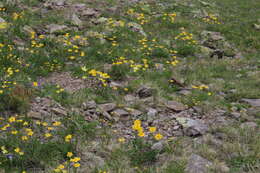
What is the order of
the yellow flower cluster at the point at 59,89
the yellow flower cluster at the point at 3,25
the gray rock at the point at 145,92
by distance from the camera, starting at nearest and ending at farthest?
the yellow flower cluster at the point at 59,89, the gray rock at the point at 145,92, the yellow flower cluster at the point at 3,25

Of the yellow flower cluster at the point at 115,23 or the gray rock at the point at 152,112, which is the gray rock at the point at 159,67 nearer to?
the gray rock at the point at 152,112

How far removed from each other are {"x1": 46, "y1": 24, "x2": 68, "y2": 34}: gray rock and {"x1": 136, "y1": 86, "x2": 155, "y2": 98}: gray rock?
3385 millimetres

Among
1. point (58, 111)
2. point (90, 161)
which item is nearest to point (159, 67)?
point (58, 111)

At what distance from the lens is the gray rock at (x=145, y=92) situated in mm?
6203

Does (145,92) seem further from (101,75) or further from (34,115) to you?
(34,115)

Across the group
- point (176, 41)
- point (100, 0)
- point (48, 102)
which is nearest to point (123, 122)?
point (48, 102)

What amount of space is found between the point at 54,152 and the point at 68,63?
324 cm

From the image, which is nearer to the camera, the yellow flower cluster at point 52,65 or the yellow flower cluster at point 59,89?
the yellow flower cluster at point 59,89

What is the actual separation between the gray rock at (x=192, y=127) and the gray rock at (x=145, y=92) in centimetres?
103

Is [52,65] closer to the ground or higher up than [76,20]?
closer to the ground

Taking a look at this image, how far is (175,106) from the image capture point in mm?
5832

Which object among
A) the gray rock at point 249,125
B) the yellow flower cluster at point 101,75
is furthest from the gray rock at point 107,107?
the gray rock at point 249,125

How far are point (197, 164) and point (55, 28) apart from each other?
5.87 m

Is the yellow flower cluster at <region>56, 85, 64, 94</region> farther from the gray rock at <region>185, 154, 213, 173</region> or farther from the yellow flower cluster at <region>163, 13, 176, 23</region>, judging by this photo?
the yellow flower cluster at <region>163, 13, 176, 23</region>
